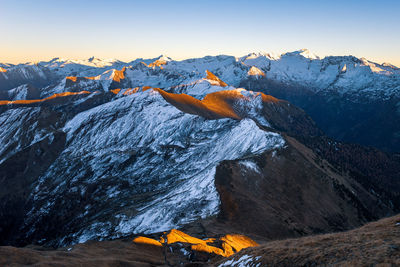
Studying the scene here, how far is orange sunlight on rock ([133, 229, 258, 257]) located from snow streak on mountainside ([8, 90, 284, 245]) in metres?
18.9

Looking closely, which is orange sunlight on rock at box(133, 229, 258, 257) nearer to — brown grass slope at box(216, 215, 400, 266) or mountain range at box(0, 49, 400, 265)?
mountain range at box(0, 49, 400, 265)

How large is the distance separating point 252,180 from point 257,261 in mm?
71095

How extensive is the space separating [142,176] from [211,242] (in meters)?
98.2

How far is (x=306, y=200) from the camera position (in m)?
101

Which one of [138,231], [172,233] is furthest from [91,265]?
[138,231]

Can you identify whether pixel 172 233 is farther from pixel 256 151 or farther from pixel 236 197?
pixel 256 151

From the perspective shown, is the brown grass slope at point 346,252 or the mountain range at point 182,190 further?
the mountain range at point 182,190

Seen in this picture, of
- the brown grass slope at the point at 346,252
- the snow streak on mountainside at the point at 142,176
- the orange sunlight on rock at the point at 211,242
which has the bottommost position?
the snow streak on mountainside at the point at 142,176

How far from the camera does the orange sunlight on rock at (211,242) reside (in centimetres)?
4978

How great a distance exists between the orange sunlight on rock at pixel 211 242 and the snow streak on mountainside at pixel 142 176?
18866mm

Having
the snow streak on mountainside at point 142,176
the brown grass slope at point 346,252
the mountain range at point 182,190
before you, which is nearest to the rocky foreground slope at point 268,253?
the brown grass slope at point 346,252

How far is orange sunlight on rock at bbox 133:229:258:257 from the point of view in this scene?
49.8 m

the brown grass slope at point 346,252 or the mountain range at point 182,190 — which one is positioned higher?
the brown grass slope at point 346,252

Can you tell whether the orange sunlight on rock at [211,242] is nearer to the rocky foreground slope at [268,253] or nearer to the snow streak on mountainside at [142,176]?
the rocky foreground slope at [268,253]
